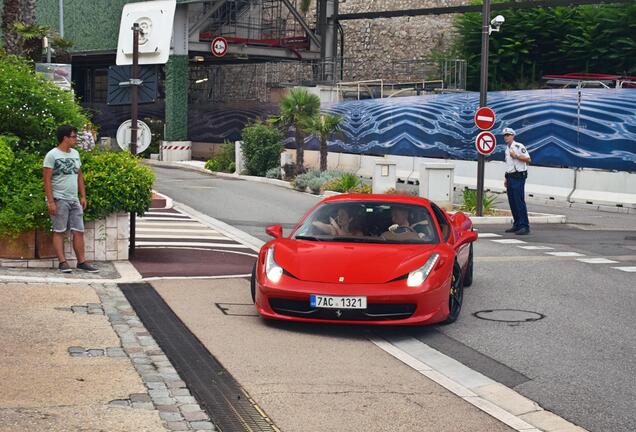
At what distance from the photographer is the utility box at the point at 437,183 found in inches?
1104

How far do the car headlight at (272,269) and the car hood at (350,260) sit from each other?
0.05 metres

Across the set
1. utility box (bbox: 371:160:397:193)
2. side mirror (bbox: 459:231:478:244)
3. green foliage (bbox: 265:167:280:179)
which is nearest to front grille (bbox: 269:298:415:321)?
side mirror (bbox: 459:231:478:244)

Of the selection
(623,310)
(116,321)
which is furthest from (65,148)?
(623,310)

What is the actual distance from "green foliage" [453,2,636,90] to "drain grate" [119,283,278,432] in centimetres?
4179

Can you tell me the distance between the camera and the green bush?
145 feet

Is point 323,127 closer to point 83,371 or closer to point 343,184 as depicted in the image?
point 343,184

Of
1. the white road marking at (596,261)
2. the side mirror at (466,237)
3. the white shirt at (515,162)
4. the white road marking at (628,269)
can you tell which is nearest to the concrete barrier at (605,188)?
the white shirt at (515,162)

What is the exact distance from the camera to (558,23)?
5347cm

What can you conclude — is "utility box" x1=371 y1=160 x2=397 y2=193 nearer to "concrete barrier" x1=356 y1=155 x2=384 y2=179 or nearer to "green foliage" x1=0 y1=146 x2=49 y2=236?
"concrete barrier" x1=356 y1=155 x2=384 y2=179

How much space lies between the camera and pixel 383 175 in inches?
1271

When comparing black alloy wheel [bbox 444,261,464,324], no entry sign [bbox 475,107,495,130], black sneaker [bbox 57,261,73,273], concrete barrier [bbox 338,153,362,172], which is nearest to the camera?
black alloy wheel [bbox 444,261,464,324]

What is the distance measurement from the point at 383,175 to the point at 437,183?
4170 millimetres

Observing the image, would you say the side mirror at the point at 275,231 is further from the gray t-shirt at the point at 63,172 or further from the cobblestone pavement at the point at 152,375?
the gray t-shirt at the point at 63,172

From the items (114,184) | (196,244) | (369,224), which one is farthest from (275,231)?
(196,244)
